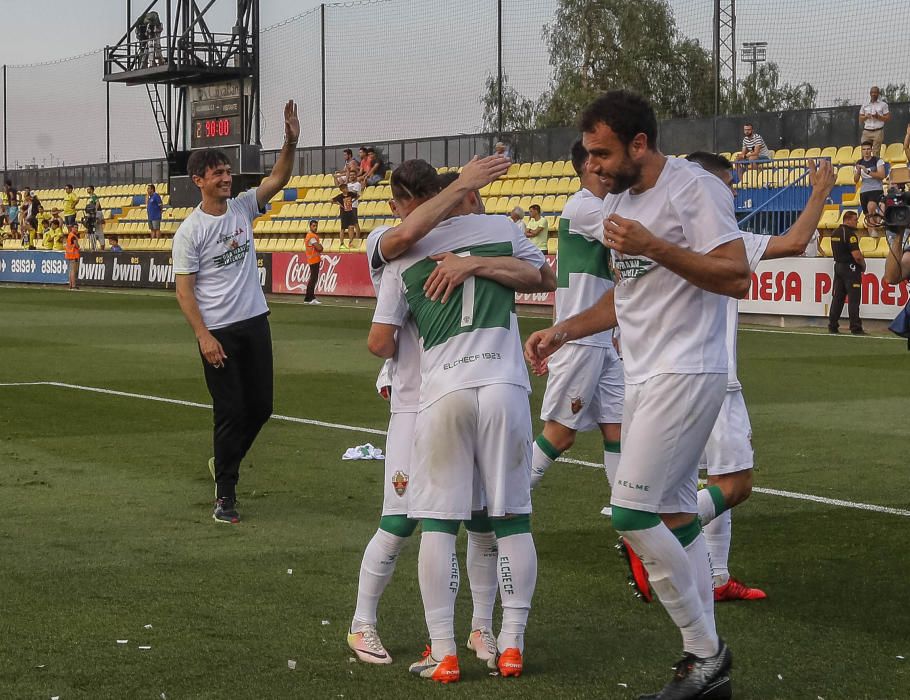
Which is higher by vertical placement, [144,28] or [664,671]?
[144,28]

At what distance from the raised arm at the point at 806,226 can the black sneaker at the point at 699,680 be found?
1.73 metres

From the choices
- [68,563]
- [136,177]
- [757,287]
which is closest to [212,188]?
[68,563]

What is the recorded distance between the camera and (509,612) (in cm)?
501

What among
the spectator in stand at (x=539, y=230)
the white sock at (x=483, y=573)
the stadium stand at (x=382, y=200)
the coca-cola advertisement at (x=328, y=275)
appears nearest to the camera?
the white sock at (x=483, y=573)

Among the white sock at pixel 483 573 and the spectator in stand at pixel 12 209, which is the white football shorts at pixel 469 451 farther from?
the spectator in stand at pixel 12 209

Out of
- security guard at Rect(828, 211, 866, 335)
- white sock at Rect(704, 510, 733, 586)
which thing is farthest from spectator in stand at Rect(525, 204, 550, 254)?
white sock at Rect(704, 510, 733, 586)

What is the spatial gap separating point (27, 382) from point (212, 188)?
7.77 meters

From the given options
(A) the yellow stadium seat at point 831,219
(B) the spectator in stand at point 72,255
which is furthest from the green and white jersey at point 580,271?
(B) the spectator in stand at point 72,255

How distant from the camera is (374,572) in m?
5.23

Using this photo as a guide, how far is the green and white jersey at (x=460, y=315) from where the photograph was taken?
492 cm

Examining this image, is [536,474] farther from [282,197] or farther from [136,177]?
[136,177]

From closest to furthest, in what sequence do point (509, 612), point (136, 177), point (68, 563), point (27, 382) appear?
point (509, 612) → point (68, 563) → point (27, 382) → point (136, 177)

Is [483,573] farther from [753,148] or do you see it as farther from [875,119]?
[753,148]

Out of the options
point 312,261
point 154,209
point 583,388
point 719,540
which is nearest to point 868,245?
point 312,261
